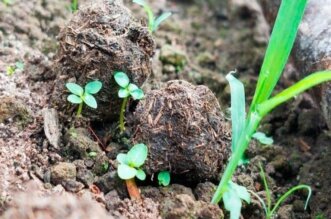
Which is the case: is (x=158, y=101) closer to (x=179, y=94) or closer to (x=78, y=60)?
(x=179, y=94)

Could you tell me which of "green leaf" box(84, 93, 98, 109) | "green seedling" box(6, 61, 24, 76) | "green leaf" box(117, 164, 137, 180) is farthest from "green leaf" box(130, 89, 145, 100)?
"green seedling" box(6, 61, 24, 76)

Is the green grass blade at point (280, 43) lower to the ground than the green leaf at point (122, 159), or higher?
higher

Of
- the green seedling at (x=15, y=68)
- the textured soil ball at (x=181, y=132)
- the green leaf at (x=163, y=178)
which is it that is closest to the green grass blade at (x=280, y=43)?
the textured soil ball at (x=181, y=132)

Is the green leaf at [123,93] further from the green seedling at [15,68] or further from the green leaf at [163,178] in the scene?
the green seedling at [15,68]

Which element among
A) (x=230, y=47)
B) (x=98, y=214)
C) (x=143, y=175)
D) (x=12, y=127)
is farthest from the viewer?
(x=230, y=47)

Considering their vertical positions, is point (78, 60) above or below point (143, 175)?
above

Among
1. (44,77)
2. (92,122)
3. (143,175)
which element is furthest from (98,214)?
(44,77)

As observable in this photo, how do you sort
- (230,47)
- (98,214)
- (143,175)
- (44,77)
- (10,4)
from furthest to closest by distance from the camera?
(230,47) → (10,4) → (44,77) → (143,175) → (98,214)
